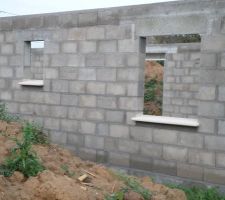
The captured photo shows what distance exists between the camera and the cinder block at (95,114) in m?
7.07

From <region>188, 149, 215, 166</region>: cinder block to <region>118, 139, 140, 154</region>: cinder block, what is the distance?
0.97 meters

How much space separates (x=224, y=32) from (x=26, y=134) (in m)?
3.30

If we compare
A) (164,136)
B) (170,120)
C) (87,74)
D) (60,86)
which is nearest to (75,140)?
(60,86)

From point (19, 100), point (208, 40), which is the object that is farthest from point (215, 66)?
point (19, 100)

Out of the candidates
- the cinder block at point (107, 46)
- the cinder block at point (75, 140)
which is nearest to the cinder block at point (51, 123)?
the cinder block at point (75, 140)

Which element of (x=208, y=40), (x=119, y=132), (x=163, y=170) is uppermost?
(x=208, y=40)

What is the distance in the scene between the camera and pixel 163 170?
6.46 m

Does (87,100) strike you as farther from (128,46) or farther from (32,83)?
(32,83)

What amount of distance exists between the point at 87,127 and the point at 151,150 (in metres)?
1.37

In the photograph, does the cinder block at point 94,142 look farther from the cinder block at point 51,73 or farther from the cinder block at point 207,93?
the cinder block at point 207,93

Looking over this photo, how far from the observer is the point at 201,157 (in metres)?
6.07

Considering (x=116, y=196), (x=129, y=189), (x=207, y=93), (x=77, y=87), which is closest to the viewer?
(x=116, y=196)

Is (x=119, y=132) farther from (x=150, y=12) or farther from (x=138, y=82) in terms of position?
(x=150, y=12)

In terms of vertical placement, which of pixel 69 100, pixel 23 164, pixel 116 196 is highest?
pixel 69 100
